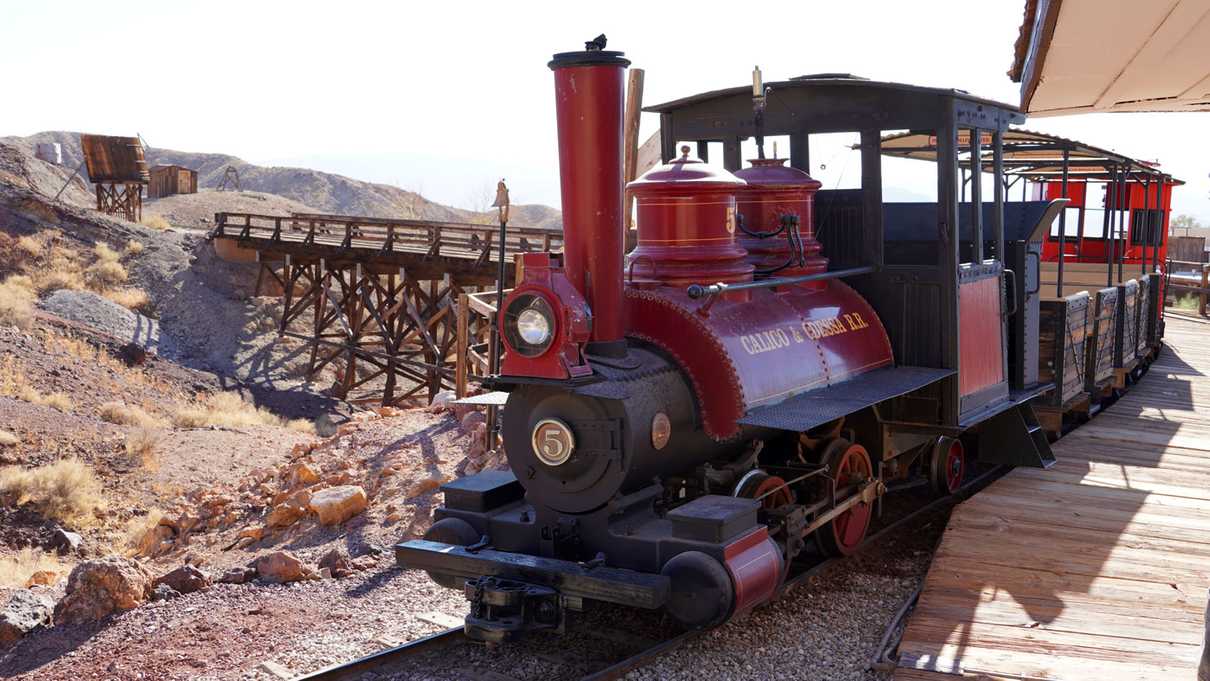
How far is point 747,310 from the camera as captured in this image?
6000 mm

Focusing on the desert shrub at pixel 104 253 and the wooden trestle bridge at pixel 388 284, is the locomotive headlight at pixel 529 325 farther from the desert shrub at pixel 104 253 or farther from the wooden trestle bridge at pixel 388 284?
the desert shrub at pixel 104 253

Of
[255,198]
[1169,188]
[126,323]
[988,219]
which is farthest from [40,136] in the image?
[988,219]

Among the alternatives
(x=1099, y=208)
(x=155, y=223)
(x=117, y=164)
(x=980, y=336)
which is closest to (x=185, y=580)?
(x=980, y=336)

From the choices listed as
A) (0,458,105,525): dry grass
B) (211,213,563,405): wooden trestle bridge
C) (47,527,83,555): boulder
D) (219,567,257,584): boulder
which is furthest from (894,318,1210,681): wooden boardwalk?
(211,213,563,405): wooden trestle bridge

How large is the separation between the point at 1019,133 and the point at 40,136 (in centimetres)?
6819

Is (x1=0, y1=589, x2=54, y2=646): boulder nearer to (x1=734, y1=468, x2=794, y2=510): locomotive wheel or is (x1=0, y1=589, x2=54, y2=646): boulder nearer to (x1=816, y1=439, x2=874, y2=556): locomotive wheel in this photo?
(x1=734, y1=468, x2=794, y2=510): locomotive wheel

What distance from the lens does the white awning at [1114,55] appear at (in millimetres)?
3361

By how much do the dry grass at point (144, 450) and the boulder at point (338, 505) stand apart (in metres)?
5.38

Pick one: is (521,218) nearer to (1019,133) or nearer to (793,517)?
(1019,133)

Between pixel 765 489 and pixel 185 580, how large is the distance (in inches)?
153

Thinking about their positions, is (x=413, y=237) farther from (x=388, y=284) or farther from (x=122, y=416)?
(x=122, y=416)

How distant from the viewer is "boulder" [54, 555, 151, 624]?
21.6 ft

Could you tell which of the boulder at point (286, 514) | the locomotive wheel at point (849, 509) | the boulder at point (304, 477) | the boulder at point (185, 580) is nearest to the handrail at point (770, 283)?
the locomotive wheel at point (849, 509)

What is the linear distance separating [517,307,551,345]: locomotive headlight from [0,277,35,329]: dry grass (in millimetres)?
16219
